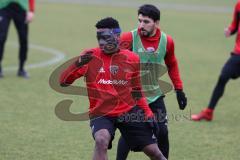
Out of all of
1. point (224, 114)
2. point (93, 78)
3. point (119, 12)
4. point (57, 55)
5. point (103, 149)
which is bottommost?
point (119, 12)

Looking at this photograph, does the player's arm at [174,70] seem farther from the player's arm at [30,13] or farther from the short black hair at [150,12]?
the player's arm at [30,13]

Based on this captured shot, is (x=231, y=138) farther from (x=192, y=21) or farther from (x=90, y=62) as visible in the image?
(x=192, y=21)

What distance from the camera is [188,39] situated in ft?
71.3

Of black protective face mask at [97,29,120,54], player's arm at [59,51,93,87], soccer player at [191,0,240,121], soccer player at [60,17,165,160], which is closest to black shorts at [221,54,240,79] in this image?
soccer player at [191,0,240,121]

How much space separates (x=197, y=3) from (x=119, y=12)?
8.17m

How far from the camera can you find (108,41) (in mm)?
6961

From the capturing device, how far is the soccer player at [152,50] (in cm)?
761

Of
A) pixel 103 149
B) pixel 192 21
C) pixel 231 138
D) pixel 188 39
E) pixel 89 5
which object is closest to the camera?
pixel 103 149

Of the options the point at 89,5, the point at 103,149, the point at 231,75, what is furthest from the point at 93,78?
the point at 89,5

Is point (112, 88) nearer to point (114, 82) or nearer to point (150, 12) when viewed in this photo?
point (114, 82)

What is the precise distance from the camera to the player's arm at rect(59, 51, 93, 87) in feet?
22.7

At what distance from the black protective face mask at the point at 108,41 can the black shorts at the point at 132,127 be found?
26.1 inches

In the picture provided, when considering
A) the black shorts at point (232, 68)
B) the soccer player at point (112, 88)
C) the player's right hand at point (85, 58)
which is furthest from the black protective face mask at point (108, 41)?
the black shorts at point (232, 68)

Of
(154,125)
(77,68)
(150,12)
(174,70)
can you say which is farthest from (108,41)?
(174,70)
